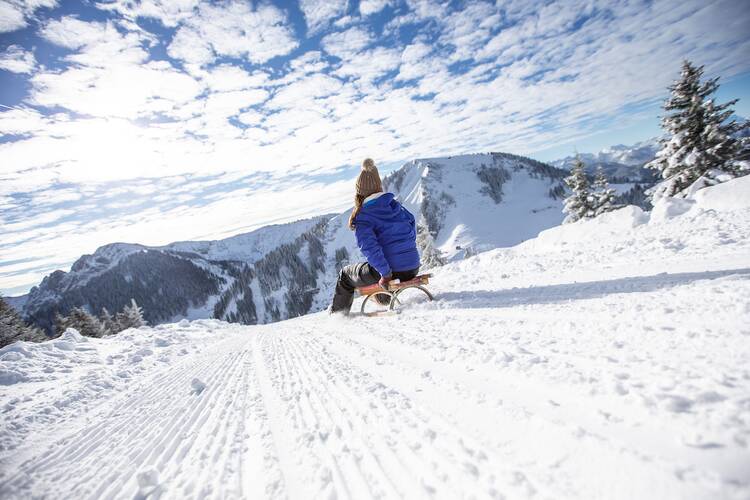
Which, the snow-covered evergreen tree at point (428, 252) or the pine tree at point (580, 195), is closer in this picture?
the pine tree at point (580, 195)

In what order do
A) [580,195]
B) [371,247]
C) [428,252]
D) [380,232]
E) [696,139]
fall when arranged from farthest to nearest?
1. [428,252]
2. [580,195]
3. [696,139]
4. [380,232]
5. [371,247]

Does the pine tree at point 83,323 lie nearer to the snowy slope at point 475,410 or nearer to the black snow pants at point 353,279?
the snowy slope at point 475,410

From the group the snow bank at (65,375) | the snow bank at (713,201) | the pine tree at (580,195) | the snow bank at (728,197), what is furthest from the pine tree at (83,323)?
the pine tree at (580,195)

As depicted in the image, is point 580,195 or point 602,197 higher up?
point 580,195

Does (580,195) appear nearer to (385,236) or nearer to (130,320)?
(385,236)

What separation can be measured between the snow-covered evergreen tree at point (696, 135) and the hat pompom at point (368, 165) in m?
18.6

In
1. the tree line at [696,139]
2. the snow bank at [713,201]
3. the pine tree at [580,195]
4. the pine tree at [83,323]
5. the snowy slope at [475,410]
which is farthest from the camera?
the pine tree at [83,323]

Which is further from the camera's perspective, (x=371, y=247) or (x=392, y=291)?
(x=392, y=291)

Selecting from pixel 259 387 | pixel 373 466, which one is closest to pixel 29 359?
pixel 259 387

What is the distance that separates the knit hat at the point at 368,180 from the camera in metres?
5.78

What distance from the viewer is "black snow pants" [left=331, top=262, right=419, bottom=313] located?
18.8ft

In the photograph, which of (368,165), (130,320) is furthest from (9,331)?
(368,165)

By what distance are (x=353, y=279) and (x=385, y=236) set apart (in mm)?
1358

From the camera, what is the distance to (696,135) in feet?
53.4
